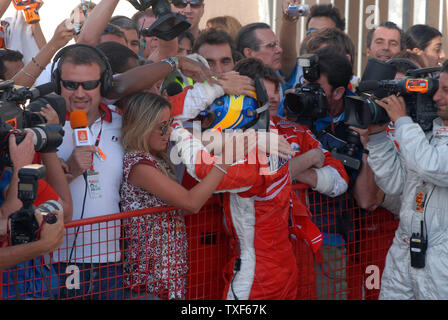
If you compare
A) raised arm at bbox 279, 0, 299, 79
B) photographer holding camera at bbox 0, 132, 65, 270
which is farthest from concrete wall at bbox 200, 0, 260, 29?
photographer holding camera at bbox 0, 132, 65, 270

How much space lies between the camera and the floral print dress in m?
3.20

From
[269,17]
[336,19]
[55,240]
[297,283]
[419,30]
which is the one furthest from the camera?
[269,17]

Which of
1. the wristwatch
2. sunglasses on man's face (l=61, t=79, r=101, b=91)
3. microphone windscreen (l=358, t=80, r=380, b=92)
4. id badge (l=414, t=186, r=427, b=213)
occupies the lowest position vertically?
id badge (l=414, t=186, r=427, b=213)

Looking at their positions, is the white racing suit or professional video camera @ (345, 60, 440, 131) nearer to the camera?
the white racing suit

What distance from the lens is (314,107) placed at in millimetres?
3666

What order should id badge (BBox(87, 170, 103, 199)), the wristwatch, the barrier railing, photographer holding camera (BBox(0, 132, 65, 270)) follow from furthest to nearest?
the wristwatch < id badge (BBox(87, 170, 103, 199)) < the barrier railing < photographer holding camera (BBox(0, 132, 65, 270))

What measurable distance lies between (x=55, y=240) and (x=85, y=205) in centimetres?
64

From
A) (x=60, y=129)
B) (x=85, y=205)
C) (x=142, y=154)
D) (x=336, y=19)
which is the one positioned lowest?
(x=85, y=205)

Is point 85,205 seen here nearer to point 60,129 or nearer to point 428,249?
point 60,129

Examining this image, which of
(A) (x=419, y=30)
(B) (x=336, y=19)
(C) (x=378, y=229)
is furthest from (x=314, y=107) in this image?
(A) (x=419, y=30)

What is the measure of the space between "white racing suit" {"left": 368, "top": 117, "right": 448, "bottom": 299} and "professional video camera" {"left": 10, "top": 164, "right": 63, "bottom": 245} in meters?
1.84

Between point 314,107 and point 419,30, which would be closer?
point 314,107

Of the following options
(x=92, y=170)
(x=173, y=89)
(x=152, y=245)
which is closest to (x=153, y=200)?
(x=152, y=245)

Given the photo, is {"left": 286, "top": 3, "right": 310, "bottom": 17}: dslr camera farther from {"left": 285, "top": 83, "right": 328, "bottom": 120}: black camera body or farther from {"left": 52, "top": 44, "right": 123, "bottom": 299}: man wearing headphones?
{"left": 52, "top": 44, "right": 123, "bottom": 299}: man wearing headphones
